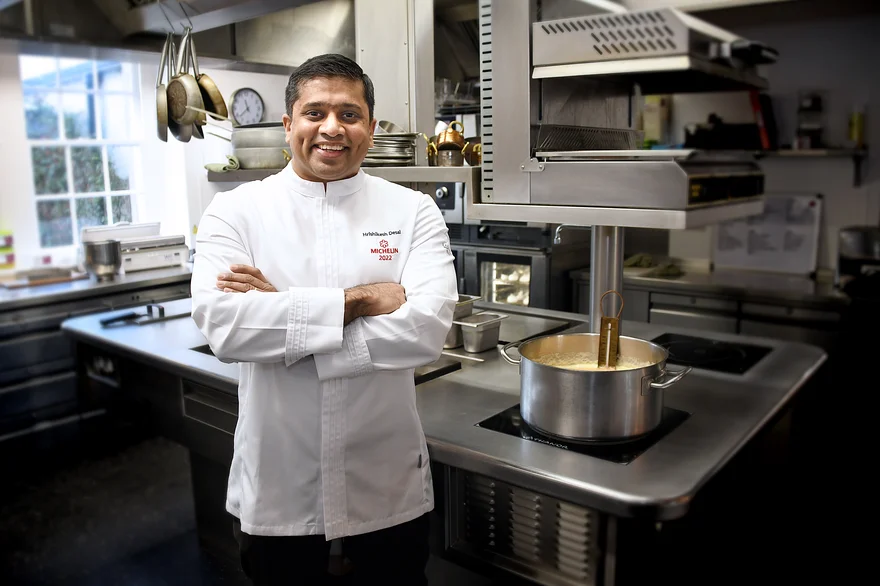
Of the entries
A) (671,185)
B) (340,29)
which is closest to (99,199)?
(340,29)

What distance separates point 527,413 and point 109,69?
14.6 feet

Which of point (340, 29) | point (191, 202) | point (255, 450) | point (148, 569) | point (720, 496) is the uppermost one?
point (340, 29)

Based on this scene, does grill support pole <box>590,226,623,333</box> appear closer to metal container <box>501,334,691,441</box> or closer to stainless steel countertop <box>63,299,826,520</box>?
stainless steel countertop <box>63,299,826,520</box>

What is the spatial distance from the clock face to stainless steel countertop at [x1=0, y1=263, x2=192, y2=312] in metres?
1.14

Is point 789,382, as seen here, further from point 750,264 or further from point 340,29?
point 750,264

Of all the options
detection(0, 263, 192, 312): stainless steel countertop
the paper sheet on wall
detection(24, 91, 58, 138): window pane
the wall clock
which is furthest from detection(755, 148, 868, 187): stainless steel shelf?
detection(24, 91, 58, 138): window pane

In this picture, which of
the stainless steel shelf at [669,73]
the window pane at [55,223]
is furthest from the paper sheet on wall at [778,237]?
the window pane at [55,223]

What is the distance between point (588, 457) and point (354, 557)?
61cm

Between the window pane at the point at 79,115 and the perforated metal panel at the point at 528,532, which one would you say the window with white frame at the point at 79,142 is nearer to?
the window pane at the point at 79,115

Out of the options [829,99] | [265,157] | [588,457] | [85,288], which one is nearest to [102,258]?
[85,288]

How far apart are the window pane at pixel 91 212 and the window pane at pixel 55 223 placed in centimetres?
8

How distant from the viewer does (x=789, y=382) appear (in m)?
2.18

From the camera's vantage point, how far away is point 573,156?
193 centimetres

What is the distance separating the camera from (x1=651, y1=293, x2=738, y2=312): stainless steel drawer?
158 inches
